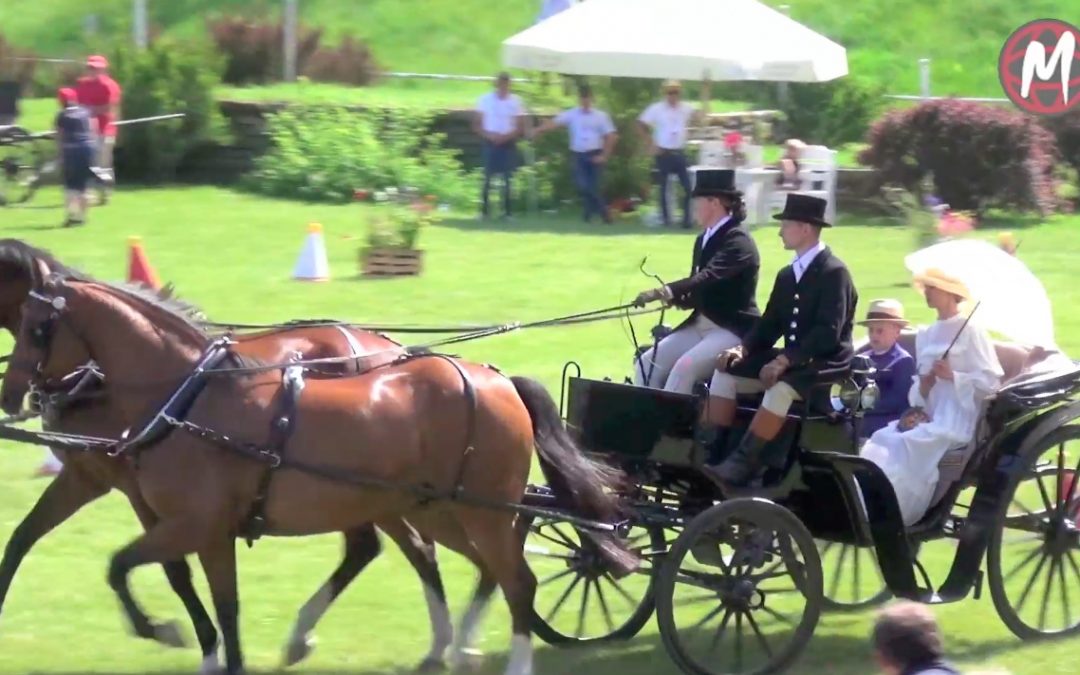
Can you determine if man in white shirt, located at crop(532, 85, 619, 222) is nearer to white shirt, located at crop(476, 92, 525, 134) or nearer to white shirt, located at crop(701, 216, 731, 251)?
white shirt, located at crop(476, 92, 525, 134)

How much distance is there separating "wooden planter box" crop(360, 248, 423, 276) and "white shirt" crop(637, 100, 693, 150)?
486 cm

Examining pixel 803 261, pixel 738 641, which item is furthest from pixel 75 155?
pixel 738 641

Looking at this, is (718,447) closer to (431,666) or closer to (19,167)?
(431,666)

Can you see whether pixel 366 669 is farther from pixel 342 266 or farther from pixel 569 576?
pixel 342 266

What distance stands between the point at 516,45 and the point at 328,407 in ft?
48.2

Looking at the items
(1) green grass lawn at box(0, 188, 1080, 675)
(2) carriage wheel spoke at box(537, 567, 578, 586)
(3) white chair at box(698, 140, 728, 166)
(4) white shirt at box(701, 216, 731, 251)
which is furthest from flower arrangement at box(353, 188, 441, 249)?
(4) white shirt at box(701, 216, 731, 251)

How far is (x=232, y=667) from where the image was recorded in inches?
274

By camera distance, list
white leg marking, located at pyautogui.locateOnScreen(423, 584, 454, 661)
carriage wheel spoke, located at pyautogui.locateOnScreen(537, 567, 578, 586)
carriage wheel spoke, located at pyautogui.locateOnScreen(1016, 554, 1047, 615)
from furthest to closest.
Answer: carriage wheel spoke, located at pyautogui.locateOnScreen(537, 567, 578, 586), carriage wheel spoke, located at pyautogui.locateOnScreen(1016, 554, 1047, 615), white leg marking, located at pyautogui.locateOnScreen(423, 584, 454, 661)

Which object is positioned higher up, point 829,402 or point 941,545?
point 829,402

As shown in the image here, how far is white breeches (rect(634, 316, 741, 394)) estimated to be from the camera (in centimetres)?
761

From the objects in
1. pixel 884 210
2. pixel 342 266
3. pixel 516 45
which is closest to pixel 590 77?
pixel 516 45

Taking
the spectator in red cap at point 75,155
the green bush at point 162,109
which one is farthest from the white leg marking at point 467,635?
the green bush at point 162,109

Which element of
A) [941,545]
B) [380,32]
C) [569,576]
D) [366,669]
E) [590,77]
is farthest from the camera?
[380,32]

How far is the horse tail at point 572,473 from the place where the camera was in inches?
285
